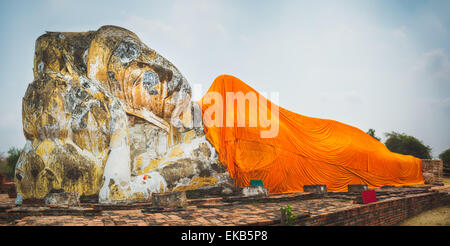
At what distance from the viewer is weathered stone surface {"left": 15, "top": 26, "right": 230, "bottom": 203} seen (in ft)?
18.8

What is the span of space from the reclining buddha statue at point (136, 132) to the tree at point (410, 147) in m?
17.4

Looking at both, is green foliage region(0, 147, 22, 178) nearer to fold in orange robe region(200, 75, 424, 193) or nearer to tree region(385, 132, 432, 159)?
fold in orange robe region(200, 75, 424, 193)

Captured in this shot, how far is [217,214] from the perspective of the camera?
16.0 feet

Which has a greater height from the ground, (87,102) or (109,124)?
(87,102)

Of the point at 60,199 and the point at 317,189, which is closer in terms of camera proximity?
the point at 60,199

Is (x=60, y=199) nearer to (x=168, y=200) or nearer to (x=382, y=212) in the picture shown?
(x=168, y=200)

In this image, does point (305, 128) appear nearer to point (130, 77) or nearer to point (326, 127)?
point (326, 127)

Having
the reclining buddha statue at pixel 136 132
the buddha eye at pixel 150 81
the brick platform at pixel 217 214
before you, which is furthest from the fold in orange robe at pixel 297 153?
the buddha eye at pixel 150 81

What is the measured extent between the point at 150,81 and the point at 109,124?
1271 mm

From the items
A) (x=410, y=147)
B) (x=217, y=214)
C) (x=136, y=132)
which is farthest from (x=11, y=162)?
(x=410, y=147)

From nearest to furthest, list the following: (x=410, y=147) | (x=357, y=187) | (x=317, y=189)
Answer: (x=317, y=189) < (x=357, y=187) < (x=410, y=147)

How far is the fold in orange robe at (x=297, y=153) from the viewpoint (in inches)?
316
